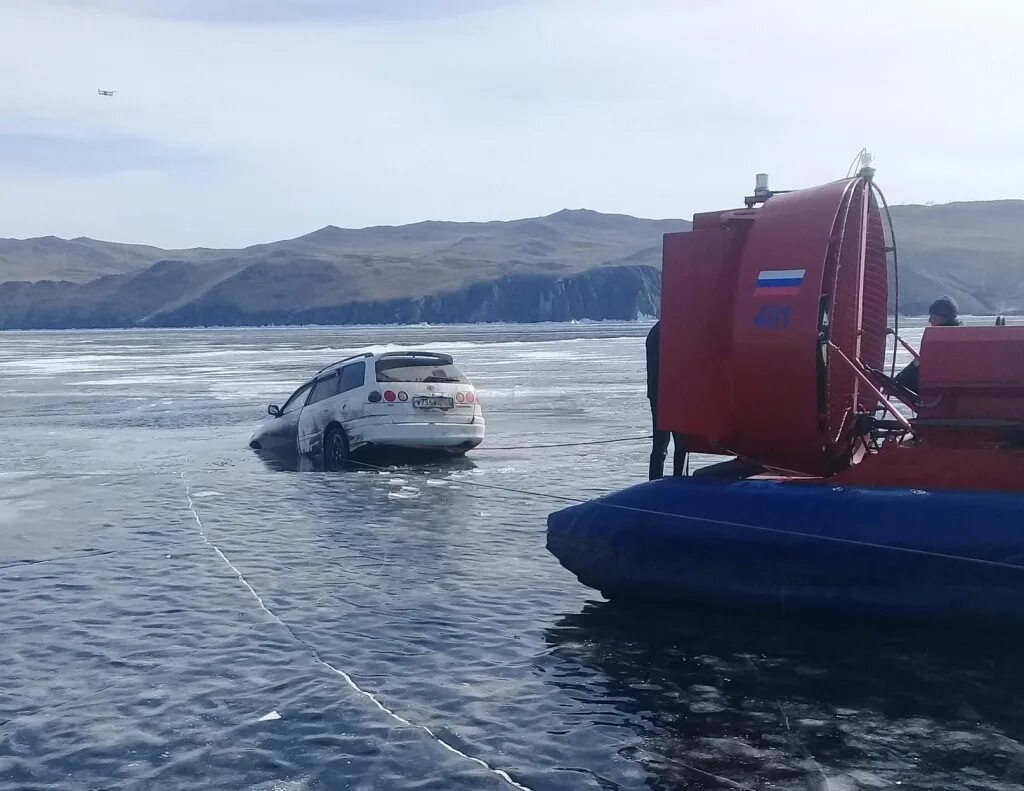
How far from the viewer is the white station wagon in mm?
15242

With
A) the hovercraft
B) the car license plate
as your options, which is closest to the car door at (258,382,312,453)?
the car license plate

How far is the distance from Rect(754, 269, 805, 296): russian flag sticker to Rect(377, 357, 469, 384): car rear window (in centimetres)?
810

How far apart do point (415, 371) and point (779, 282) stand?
8470 millimetres

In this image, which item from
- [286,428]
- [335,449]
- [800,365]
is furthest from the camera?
[286,428]

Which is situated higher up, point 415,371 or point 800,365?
point 800,365

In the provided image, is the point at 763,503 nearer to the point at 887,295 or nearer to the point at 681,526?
the point at 681,526

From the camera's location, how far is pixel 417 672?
260 inches

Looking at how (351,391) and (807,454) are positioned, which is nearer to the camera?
(807,454)

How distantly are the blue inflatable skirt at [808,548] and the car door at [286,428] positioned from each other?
9676 mm

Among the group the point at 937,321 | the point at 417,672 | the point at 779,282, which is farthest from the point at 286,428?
the point at 417,672

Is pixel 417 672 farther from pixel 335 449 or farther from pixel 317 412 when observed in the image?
pixel 317 412

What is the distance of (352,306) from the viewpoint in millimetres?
178625

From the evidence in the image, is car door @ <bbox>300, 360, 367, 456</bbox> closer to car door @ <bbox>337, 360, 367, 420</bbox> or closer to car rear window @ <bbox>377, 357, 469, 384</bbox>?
car door @ <bbox>337, 360, 367, 420</bbox>

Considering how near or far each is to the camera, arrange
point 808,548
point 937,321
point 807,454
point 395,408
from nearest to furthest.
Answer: point 808,548
point 807,454
point 937,321
point 395,408
